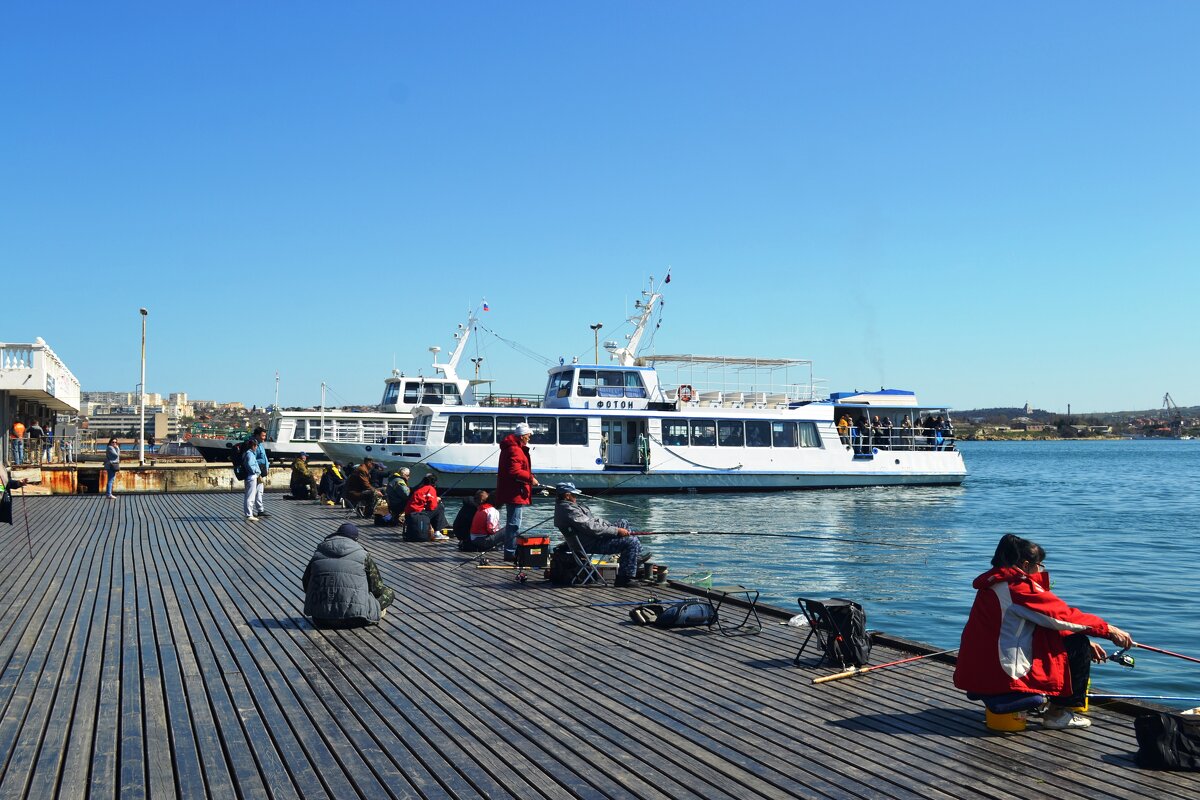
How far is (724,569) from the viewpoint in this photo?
1772 centimetres

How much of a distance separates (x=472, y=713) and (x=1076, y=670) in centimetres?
368

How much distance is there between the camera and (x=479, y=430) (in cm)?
3234

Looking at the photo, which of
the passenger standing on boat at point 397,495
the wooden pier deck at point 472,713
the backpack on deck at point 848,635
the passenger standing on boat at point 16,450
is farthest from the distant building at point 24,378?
the backpack on deck at point 848,635

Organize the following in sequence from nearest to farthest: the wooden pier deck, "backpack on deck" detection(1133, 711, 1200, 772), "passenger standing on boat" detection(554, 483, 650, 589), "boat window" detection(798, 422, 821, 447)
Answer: the wooden pier deck
"backpack on deck" detection(1133, 711, 1200, 772)
"passenger standing on boat" detection(554, 483, 650, 589)
"boat window" detection(798, 422, 821, 447)

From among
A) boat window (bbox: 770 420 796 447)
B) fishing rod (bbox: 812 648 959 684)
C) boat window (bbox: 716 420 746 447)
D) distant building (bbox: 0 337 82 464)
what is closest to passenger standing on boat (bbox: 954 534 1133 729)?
fishing rod (bbox: 812 648 959 684)

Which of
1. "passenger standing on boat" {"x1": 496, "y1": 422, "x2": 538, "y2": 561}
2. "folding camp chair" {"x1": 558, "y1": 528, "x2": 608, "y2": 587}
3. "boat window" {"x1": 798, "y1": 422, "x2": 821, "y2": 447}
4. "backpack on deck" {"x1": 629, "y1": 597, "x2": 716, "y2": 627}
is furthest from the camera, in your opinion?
"boat window" {"x1": 798, "y1": 422, "x2": 821, "y2": 447}

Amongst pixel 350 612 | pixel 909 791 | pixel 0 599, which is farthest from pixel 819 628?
pixel 0 599

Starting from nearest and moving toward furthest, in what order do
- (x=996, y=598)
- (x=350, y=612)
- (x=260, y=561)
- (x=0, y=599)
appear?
(x=996, y=598) < (x=350, y=612) < (x=0, y=599) < (x=260, y=561)

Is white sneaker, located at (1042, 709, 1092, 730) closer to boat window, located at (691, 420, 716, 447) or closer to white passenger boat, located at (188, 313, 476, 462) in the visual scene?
boat window, located at (691, 420, 716, 447)

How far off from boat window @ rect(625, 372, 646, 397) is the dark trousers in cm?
2899

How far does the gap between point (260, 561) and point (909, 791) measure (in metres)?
10.2

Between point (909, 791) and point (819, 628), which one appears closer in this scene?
point (909, 791)

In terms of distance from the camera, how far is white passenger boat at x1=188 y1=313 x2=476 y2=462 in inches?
1607

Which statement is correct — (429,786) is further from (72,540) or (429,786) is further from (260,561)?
→ (72,540)
